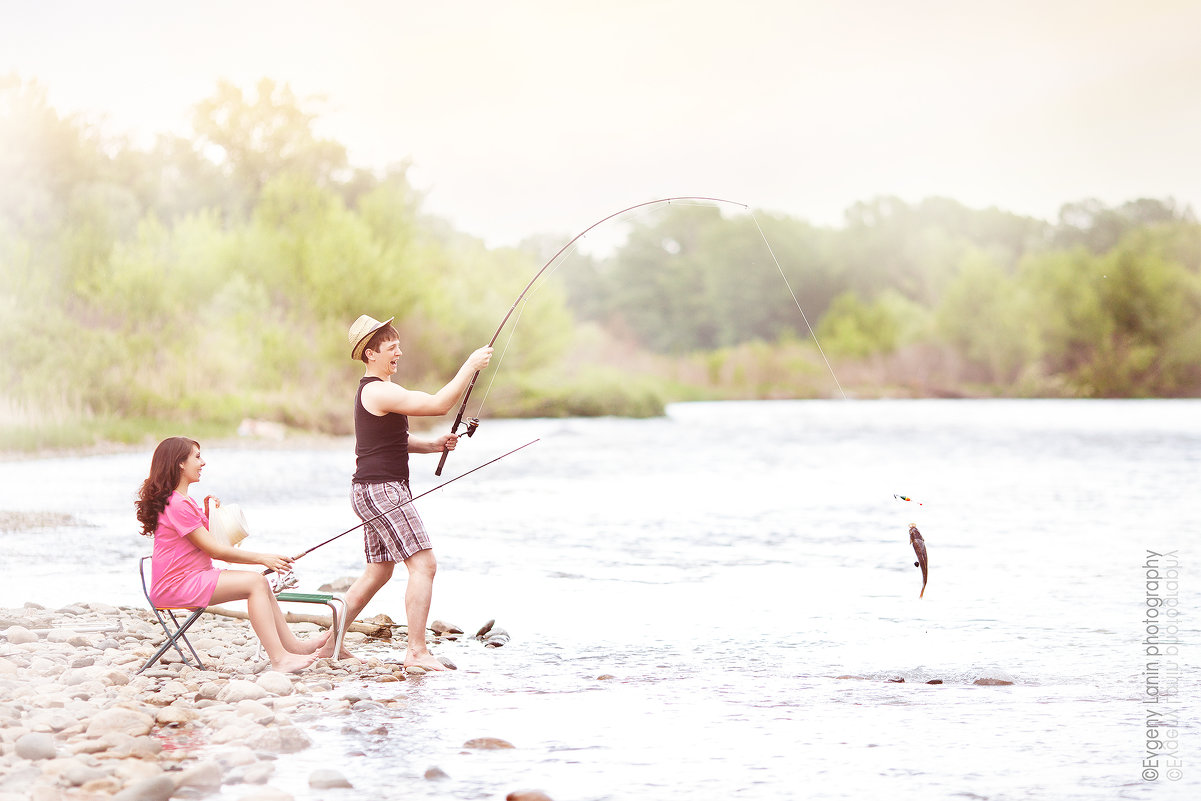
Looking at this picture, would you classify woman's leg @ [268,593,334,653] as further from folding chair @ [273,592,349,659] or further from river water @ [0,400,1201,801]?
river water @ [0,400,1201,801]

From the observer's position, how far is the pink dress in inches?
205

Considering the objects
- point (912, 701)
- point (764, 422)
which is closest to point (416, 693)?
point (912, 701)

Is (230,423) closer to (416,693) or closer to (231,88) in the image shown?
(416,693)

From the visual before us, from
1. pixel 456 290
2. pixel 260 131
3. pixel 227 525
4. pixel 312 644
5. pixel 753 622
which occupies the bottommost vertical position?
pixel 753 622

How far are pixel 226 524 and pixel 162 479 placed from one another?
14.6 inches

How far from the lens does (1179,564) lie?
9852 mm

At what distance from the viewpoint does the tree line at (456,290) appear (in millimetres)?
25984

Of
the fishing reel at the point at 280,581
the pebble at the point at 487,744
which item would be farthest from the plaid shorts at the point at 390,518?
the pebble at the point at 487,744

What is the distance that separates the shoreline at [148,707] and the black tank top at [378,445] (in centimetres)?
92

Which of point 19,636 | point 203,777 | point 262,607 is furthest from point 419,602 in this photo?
point 19,636

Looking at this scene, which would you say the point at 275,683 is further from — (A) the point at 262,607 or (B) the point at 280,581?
(B) the point at 280,581

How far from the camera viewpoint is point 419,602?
5695 millimetres

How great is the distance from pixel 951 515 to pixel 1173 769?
979 cm

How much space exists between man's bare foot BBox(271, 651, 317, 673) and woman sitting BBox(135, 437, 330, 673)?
1.21 ft
